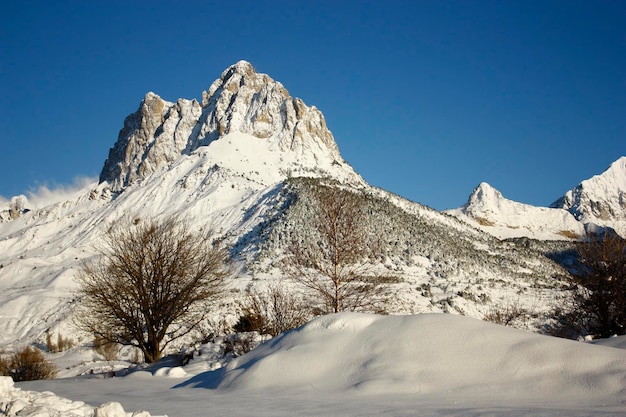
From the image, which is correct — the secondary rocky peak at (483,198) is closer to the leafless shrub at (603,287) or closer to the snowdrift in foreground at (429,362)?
the leafless shrub at (603,287)

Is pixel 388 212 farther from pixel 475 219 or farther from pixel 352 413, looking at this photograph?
pixel 475 219

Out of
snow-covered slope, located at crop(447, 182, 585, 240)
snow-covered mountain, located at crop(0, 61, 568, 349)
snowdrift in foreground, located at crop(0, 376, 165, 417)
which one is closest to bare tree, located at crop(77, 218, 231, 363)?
snow-covered mountain, located at crop(0, 61, 568, 349)

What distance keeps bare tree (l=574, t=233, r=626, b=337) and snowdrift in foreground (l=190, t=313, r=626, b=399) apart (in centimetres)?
1322

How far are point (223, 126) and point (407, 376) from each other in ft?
271

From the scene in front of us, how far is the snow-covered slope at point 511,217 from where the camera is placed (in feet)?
543

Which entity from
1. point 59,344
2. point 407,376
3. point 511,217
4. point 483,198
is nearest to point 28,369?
point 59,344

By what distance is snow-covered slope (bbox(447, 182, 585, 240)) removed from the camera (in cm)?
16538

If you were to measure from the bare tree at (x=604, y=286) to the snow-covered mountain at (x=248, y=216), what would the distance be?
574cm

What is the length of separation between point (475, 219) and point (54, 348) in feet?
545

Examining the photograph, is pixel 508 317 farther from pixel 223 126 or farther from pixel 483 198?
pixel 483 198

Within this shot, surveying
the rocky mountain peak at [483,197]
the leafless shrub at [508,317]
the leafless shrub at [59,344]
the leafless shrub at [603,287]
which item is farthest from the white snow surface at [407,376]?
A: the rocky mountain peak at [483,197]

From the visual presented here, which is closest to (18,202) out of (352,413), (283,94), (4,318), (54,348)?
(283,94)

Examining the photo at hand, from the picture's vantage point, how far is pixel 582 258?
18.4m

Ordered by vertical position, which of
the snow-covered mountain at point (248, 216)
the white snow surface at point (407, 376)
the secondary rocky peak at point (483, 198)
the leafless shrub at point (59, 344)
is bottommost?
the white snow surface at point (407, 376)
